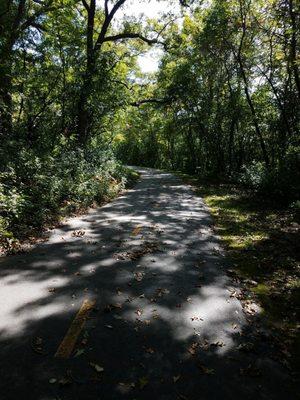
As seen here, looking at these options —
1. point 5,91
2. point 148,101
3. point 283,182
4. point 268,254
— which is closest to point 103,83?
point 5,91

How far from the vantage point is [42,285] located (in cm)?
621

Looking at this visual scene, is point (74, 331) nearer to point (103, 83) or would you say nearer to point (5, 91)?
point (5, 91)

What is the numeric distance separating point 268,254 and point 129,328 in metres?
5.12

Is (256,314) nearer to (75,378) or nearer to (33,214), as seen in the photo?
(75,378)

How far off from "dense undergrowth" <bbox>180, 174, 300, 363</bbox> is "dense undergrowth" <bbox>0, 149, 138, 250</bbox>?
4986mm

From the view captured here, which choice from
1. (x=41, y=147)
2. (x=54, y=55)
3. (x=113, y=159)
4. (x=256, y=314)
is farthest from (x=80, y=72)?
(x=256, y=314)

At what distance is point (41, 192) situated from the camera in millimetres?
11062

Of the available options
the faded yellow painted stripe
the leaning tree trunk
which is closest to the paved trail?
the faded yellow painted stripe

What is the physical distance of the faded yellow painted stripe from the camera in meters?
4.29

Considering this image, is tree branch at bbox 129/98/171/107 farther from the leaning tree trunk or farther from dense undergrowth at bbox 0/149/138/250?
the leaning tree trunk

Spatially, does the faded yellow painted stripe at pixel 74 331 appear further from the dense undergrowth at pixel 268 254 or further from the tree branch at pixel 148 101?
the tree branch at pixel 148 101

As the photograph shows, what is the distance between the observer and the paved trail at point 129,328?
12.6ft

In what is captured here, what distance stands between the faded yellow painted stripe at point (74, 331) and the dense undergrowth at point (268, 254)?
2.71 meters

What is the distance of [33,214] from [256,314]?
6.75m
